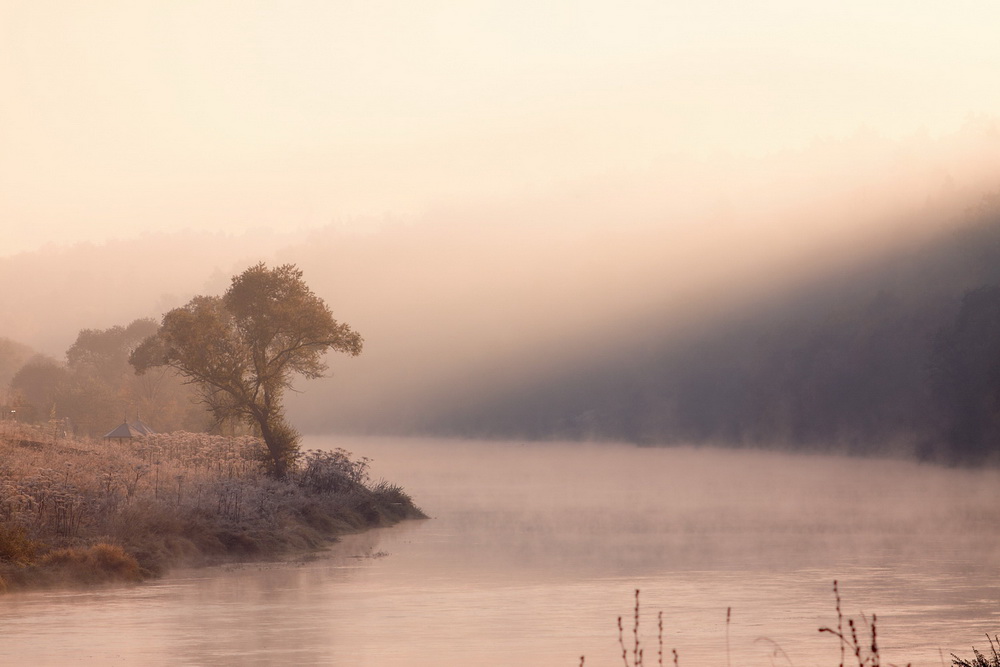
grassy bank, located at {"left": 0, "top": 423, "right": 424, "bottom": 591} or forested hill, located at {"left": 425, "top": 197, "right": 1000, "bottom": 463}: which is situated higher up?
forested hill, located at {"left": 425, "top": 197, "right": 1000, "bottom": 463}

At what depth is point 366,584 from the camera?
34219 millimetres

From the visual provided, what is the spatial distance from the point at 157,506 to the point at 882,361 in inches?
4899

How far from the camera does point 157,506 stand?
4006cm

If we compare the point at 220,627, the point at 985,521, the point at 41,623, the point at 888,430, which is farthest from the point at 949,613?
the point at 888,430

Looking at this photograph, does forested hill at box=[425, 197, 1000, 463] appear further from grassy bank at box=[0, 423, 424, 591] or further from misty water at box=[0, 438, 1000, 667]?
grassy bank at box=[0, 423, 424, 591]

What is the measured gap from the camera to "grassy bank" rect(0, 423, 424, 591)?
3391 centimetres

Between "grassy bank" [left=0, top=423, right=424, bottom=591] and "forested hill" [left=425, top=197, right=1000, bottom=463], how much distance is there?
67.0 m

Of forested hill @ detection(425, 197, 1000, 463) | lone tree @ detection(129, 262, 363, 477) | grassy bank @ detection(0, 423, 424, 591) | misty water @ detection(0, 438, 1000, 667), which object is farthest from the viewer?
forested hill @ detection(425, 197, 1000, 463)

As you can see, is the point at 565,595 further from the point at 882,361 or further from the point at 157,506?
the point at 882,361

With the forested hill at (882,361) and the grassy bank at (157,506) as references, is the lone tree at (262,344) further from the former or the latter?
the forested hill at (882,361)

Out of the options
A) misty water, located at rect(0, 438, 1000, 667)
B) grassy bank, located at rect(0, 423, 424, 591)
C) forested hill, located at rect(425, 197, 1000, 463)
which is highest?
forested hill, located at rect(425, 197, 1000, 463)

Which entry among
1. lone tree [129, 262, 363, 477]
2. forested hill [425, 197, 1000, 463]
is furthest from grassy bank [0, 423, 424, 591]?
forested hill [425, 197, 1000, 463]

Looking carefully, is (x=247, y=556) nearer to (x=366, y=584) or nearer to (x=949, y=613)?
(x=366, y=584)

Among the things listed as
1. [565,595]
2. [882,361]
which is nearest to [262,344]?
[565,595]
